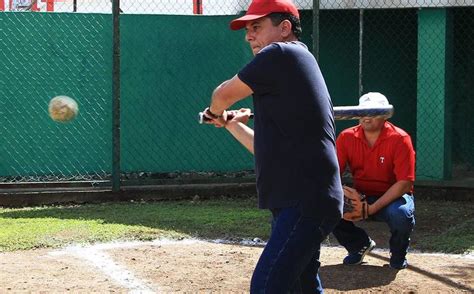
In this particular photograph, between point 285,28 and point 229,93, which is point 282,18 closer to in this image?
point 285,28

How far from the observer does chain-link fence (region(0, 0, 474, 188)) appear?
1126 centimetres

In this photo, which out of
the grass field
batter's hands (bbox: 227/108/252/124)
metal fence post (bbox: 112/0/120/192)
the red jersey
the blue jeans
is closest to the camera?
the blue jeans

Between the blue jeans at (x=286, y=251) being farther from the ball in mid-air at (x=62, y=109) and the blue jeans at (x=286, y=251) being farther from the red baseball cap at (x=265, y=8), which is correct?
the ball in mid-air at (x=62, y=109)

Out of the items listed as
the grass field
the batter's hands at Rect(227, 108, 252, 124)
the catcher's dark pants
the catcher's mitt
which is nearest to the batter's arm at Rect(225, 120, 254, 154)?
the batter's hands at Rect(227, 108, 252, 124)

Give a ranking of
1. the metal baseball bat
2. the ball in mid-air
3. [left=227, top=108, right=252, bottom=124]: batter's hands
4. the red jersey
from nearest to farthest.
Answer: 1. [left=227, top=108, right=252, bottom=124]: batter's hands
2. the metal baseball bat
3. the red jersey
4. the ball in mid-air

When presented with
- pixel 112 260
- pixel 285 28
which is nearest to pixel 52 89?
pixel 112 260

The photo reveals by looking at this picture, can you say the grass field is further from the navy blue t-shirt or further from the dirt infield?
the navy blue t-shirt

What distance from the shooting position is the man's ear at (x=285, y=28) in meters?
4.12

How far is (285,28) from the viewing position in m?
4.13

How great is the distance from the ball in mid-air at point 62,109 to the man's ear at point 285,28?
6733 mm

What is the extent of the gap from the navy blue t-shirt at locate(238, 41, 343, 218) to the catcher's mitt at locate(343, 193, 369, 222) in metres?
2.53

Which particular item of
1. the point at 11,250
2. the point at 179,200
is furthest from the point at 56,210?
the point at 11,250

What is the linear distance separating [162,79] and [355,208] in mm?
5663

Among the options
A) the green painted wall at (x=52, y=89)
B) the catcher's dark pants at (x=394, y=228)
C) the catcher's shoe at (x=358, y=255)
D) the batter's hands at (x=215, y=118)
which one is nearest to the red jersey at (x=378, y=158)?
the catcher's dark pants at (x=394, y=228)
